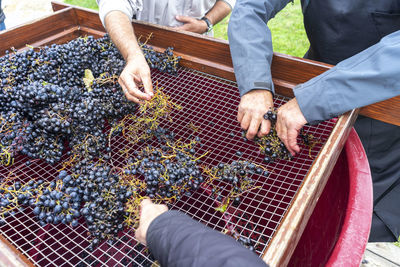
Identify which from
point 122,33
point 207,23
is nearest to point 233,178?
point 122,33

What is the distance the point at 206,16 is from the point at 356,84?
1.90 metres

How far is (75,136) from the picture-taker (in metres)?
1.61

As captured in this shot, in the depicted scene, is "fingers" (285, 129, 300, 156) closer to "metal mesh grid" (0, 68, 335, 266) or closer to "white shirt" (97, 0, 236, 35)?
"metal mesh grid" (0, 68, 335, 266)

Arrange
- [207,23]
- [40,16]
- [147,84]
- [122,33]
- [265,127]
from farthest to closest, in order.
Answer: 1. [40,16]
2. [207,23]
3. [122,33]
4. [147,84]
5. [265,127]

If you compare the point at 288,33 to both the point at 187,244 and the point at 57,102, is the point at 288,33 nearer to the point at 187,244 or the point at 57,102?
the point at 57,102

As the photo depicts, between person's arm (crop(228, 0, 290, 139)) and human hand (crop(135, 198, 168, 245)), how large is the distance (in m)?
0.66

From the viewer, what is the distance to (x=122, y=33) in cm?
198

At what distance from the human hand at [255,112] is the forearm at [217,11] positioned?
1.54 m

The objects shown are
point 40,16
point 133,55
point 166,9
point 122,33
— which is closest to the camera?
point 133,55

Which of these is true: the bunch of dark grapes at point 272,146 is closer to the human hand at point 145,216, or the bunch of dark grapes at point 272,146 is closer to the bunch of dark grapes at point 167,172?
the bunch of dark grapes at point 167,172

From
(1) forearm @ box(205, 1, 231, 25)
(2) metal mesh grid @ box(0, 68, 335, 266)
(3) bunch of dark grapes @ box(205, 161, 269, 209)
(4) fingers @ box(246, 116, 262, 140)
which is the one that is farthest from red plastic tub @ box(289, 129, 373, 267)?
(1) forearm @ box(205, 1, 231, 25)

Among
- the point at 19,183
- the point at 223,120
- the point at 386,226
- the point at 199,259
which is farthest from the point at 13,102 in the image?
the point at 386,226

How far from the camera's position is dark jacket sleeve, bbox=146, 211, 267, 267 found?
89 centimetres

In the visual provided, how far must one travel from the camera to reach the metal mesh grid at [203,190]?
127 cm
